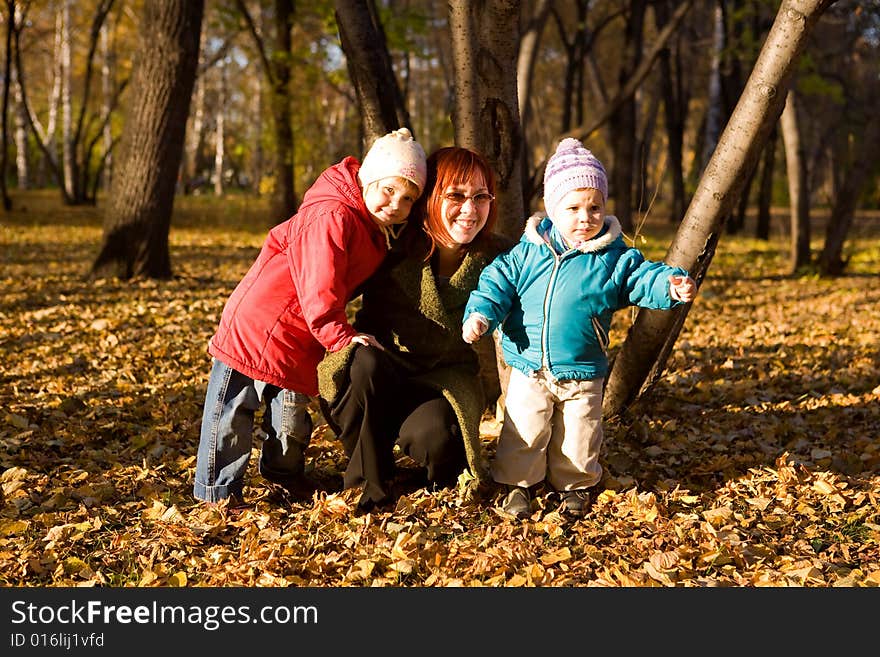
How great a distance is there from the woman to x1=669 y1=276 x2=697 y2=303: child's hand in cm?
74

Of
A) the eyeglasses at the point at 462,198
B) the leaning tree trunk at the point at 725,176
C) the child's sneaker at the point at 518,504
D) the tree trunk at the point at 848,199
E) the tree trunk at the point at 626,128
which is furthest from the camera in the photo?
the tree trunk at the point at 626,128

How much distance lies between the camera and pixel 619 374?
4.29 metres

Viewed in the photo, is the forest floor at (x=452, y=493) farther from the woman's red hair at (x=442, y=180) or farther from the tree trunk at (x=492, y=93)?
the woman's red hair at (x=442, y=180)

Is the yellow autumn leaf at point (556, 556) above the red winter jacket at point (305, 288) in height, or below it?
below

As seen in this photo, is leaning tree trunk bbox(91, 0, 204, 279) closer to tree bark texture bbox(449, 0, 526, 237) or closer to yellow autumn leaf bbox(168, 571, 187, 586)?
tree bark texture bbox(449, 0, 526, 237)

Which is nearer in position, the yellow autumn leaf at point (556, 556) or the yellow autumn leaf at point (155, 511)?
the yellow autumn leaf at point (556, 556)

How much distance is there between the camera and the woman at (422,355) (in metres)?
3.32

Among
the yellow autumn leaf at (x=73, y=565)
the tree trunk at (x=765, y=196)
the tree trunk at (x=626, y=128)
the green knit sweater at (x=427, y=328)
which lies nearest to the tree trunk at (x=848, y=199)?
the tree trunk at (x=626, y=128)

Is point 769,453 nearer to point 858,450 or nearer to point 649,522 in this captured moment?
point 858,450

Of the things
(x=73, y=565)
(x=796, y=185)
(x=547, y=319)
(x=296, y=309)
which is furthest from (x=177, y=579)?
(x=796, y=185)

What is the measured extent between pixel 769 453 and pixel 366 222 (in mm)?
2362

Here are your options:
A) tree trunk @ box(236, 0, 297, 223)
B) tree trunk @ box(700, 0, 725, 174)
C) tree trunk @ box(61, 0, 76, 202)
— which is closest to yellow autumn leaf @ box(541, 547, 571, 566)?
tree trunk @ box(236, 0, 297, 223)

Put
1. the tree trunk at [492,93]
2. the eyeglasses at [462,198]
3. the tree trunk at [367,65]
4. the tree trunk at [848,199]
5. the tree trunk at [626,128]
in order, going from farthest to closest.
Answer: the tree trunk at [626,128], the tree trunk at [848,199], the tree trunk at [367,65], the tree trunk at [492,93], the eyeglasses at [462,198]

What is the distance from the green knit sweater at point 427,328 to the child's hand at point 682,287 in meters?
0.74
